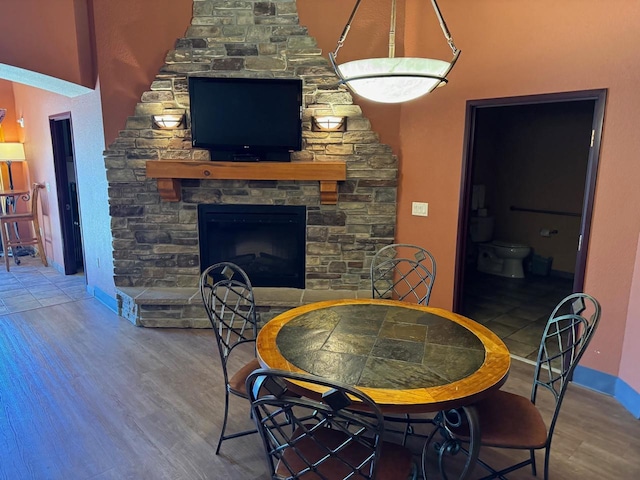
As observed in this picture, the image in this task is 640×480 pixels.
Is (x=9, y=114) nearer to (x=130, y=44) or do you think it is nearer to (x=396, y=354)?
(x=130, y=44)

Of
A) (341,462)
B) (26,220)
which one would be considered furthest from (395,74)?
(26,220)

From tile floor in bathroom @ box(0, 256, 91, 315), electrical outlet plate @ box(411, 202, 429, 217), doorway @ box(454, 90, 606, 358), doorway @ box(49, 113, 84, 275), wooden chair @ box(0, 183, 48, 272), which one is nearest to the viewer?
electrical outlet plate @ box(411, 202, 429, 217)

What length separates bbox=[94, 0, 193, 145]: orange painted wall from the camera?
12.1ft

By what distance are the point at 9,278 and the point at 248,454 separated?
4839 mm

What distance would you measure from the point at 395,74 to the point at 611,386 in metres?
2.59

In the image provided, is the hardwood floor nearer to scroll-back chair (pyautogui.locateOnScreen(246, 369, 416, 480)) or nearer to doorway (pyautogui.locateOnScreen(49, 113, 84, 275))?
scroll-back chair (pyautogui.locateOnScreen(246, 369, 416, 480))

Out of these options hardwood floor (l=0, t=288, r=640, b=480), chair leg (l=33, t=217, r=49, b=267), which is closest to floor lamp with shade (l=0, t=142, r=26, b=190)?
chair leg (l=33, t=217, r=49, b=267)

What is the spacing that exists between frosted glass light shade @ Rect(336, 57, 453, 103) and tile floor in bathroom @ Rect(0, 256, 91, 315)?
164 inches

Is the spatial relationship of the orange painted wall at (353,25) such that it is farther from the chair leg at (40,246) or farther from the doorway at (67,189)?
the chair leg at (40,246)

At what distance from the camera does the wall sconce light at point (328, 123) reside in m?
3.74

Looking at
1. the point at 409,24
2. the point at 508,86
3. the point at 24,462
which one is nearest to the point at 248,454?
the point at 24,462

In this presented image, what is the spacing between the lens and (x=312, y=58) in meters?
3.72

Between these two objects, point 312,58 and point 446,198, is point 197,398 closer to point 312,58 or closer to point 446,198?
point 446,198

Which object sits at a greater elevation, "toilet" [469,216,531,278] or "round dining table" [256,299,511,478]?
"round dining table" [256,299,511,478]
